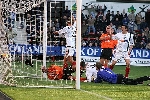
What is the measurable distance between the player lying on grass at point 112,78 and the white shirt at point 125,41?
3874mm

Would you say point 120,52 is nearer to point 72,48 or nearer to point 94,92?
point 72,48

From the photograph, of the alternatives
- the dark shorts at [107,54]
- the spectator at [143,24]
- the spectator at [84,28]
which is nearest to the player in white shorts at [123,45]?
the dark shorts at [107,54]

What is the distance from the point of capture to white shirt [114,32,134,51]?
19.3 meters

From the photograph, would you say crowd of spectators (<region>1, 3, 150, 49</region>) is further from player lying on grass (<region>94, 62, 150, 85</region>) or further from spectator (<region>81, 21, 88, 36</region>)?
player lying on grass (<region>94, 62, 150, 85</region>)

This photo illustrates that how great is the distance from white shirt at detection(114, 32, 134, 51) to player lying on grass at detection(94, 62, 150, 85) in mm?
3874

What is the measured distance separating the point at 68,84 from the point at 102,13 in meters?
16.5

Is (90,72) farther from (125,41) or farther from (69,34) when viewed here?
(125,41)

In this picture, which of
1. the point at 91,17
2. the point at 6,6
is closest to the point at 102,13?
the point at 91,17

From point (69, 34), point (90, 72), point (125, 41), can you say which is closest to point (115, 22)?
point (125, 41)

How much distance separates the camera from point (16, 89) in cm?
1334

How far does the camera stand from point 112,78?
1529cm

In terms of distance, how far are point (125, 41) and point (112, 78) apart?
14.5 ft

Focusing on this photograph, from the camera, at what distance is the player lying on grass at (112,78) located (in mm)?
15219

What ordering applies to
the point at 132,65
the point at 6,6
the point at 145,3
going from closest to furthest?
the point at 6,6
the point at 132,65
the point at 145,3
